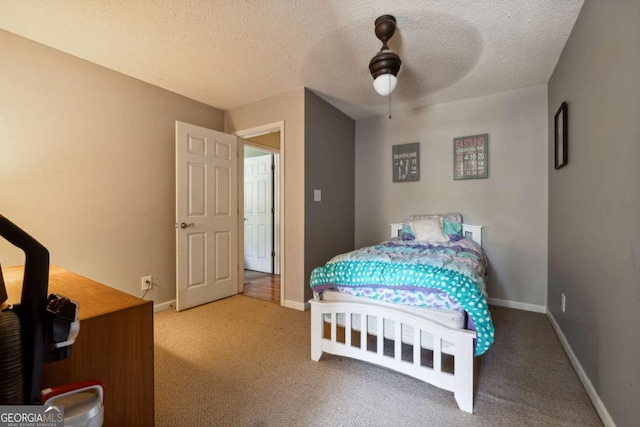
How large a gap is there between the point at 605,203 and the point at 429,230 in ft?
4.88

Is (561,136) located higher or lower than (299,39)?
lower

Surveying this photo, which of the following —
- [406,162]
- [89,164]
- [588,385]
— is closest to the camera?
[588,385]

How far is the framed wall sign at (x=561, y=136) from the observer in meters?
2.05

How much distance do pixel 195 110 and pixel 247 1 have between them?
1.79 metres

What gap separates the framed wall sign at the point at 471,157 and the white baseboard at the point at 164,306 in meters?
3.44

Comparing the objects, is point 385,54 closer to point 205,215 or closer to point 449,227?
point 449,227

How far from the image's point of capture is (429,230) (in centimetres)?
281

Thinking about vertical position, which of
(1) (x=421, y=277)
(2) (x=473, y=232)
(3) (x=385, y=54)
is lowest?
(1) (x=421, y=277)

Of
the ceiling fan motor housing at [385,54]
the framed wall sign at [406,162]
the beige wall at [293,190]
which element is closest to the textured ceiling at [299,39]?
the ceiling fan motor housing at [385,54]

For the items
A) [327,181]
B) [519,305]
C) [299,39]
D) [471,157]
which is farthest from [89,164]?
[519,305]

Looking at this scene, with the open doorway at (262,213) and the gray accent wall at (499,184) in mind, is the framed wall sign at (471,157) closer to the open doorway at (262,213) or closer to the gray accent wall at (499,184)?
the gray accent wall at (499,184)

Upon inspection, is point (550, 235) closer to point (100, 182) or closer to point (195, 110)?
point (195, 110)

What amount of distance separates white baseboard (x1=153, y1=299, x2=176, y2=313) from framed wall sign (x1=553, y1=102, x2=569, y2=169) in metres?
3.77

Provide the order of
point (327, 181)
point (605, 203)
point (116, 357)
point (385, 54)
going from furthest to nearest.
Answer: point (327, 181), point (385, 54), point (605, 203), point (116, 357)
